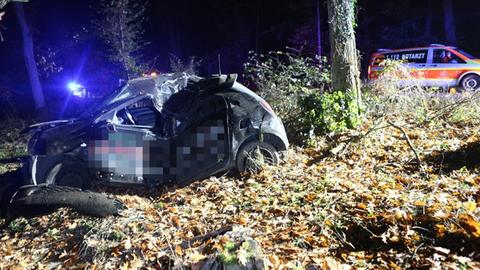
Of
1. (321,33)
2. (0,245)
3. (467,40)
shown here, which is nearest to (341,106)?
(0,245)

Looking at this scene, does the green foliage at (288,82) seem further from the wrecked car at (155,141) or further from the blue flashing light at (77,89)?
the blue flashing light at (77,89)

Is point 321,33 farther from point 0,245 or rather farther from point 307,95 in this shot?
point 0,245

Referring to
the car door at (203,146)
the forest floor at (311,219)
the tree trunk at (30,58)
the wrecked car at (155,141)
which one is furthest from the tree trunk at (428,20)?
the tree trunk at (30,58)

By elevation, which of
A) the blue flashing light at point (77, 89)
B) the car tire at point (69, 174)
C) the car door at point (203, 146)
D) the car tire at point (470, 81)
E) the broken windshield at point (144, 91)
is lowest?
the car tire at point (69, 174)

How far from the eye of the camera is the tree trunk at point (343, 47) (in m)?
8.19

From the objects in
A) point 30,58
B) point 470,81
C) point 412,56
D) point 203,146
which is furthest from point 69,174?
point 470,81

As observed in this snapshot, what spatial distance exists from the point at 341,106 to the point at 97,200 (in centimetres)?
489

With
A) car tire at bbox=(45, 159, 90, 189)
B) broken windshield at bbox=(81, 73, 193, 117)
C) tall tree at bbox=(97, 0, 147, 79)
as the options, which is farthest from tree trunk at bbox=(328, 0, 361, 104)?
tall tree at bbox=(97, 0, 147, 79)

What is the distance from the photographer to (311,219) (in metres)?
4.45

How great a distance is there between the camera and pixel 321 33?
18.2 meters

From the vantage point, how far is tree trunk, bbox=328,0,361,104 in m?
8.19

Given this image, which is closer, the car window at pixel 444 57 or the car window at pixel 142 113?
the car window at pixel 142 113

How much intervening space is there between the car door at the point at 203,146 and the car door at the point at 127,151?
8.0 inches

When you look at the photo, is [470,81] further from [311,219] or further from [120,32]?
[120,32]
